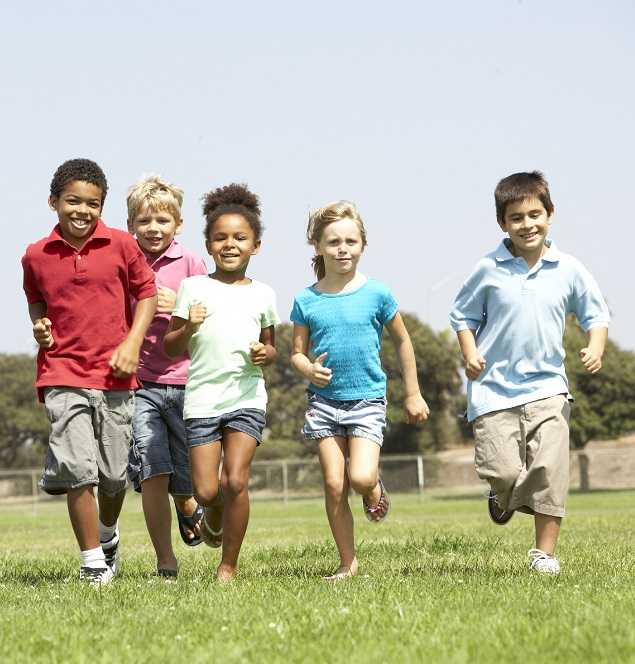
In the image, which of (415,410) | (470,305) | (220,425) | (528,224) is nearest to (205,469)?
(220,425)

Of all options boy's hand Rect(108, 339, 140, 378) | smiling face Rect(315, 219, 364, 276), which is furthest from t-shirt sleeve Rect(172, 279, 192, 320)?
smiling face Rect(315, 219, 364, 276)

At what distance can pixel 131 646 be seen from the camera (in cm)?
420

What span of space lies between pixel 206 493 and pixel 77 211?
177cm

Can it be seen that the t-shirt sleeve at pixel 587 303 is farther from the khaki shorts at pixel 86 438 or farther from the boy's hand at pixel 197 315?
the khaki shorts at pixel 86 438

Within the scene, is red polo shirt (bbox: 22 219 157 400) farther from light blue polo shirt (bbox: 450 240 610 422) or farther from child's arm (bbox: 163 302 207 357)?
light blue polo shirt (bbox: 450 240 610 422)

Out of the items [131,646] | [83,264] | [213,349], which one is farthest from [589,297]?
[131,646]

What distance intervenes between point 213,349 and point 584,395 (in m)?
50.4

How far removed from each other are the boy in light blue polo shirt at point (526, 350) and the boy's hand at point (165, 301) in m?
1.72

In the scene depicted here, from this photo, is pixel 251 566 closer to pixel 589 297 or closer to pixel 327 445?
pixel 327 445

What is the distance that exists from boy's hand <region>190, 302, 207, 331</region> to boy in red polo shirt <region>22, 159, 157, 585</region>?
0.26 metres

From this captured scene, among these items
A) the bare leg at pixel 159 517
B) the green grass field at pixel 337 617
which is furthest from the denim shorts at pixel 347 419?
the bare leg at pixel 159 517

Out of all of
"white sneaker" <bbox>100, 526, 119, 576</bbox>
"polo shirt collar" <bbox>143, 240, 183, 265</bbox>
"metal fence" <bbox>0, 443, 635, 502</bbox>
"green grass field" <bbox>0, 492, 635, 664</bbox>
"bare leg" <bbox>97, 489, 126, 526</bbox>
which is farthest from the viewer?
"metal fence" <bbox>0, 443, 635, 502</bbox>

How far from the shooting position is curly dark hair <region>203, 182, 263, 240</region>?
23.5ft

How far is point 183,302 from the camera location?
6.86 metres
